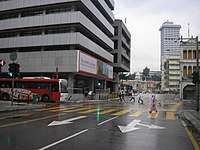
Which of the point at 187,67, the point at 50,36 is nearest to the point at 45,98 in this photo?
the point at 50,36

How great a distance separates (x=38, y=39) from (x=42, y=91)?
54.8 ft

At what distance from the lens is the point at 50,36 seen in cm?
4416

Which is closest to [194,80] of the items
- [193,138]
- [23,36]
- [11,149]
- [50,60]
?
[193,138]

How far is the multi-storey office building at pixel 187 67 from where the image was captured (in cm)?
5506

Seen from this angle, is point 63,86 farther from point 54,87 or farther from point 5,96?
point 5,96

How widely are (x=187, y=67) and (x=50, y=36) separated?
1243 inches

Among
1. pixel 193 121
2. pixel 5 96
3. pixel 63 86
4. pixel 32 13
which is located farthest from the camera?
pixel 32 13

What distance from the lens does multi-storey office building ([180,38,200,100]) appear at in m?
55.1

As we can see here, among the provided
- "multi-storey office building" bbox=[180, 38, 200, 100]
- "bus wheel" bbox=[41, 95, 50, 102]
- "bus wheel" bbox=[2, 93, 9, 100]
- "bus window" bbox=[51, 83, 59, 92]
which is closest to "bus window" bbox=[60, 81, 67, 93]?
"bus window" bbox=[51, 83, 59, 92]

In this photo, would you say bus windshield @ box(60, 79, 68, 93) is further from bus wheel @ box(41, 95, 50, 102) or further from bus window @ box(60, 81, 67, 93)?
bus wheel @ box(41, 95, 50, 102)

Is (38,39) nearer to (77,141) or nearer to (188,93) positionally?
(188,93)

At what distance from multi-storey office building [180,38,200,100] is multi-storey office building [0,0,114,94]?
19.5 m

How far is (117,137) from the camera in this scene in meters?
8.88

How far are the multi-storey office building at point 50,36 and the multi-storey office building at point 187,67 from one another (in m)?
19.5
